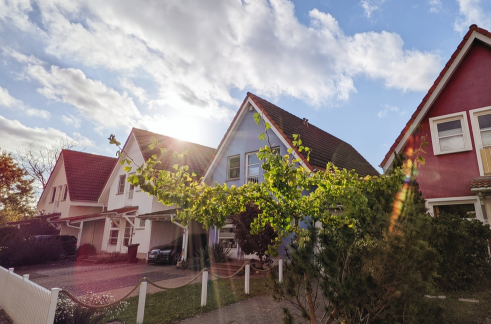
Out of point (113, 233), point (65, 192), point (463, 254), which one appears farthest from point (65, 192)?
point (463, 254)

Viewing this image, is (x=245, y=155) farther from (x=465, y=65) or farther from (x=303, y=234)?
(x=303, y=234)

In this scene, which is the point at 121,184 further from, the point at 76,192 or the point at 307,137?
the point at 307,137

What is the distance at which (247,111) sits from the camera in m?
17.1

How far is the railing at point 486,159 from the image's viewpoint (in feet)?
32.4

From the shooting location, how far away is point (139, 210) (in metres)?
20.3

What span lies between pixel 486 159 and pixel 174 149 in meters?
20.0

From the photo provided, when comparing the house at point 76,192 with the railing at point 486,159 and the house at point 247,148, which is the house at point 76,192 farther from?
the railing at point 486,159

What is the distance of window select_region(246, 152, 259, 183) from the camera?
16106 mm

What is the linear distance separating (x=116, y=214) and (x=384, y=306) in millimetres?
19825

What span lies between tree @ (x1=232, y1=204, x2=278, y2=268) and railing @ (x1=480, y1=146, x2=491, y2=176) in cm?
806

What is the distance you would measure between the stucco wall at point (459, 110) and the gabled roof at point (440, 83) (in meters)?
0.37

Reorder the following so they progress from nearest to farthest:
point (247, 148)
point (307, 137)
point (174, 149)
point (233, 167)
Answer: point (247, 148), point (307, 137), point (233, 167), point (174, 149)

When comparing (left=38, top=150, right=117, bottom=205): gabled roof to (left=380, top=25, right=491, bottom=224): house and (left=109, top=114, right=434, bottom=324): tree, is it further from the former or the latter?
(left=380, top=25, right=491, bottom=224): house

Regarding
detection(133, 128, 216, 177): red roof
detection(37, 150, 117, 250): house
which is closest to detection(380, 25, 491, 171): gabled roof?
detection(133, 128, 216, 177): red roof
